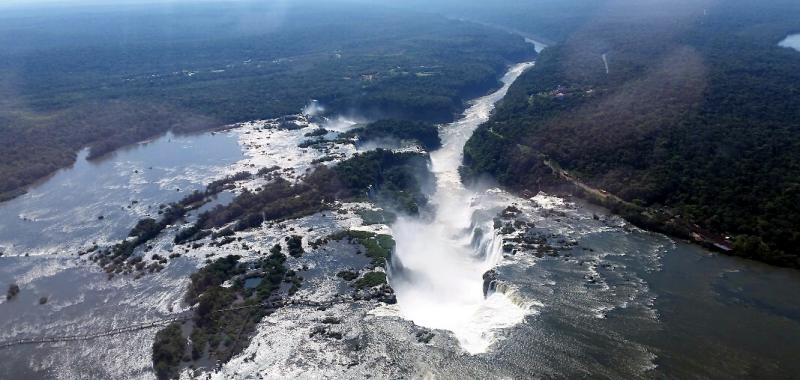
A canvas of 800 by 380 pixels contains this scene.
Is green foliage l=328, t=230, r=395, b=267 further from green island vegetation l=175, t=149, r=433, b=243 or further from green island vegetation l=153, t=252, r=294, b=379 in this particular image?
green island vegetation l=175, t=149, r=433, b=243

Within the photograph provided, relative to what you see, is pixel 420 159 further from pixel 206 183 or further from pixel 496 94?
pixel 496 94

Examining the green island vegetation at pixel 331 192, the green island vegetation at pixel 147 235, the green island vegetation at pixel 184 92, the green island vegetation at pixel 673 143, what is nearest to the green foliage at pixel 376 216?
the green island vegetation at pixel 331 192

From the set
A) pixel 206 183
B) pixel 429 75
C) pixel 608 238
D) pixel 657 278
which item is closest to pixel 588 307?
pixel 657 278

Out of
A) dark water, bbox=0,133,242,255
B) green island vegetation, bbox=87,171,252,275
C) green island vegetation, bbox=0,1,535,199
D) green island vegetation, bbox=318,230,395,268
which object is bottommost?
green island vegetation, bbox=0,1,535,199

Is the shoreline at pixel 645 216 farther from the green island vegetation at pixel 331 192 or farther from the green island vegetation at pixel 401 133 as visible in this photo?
the green island vegetation at pixel 401 133

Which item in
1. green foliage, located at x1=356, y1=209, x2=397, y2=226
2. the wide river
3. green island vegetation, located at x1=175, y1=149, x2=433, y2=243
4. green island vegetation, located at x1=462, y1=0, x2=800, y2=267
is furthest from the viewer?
green island vegetation, located at x1=175, y1=149, x2=433, y2=243

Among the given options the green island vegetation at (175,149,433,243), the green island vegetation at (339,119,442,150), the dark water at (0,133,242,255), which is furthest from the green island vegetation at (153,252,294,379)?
the green island vegetation at (339,119,442,150)
